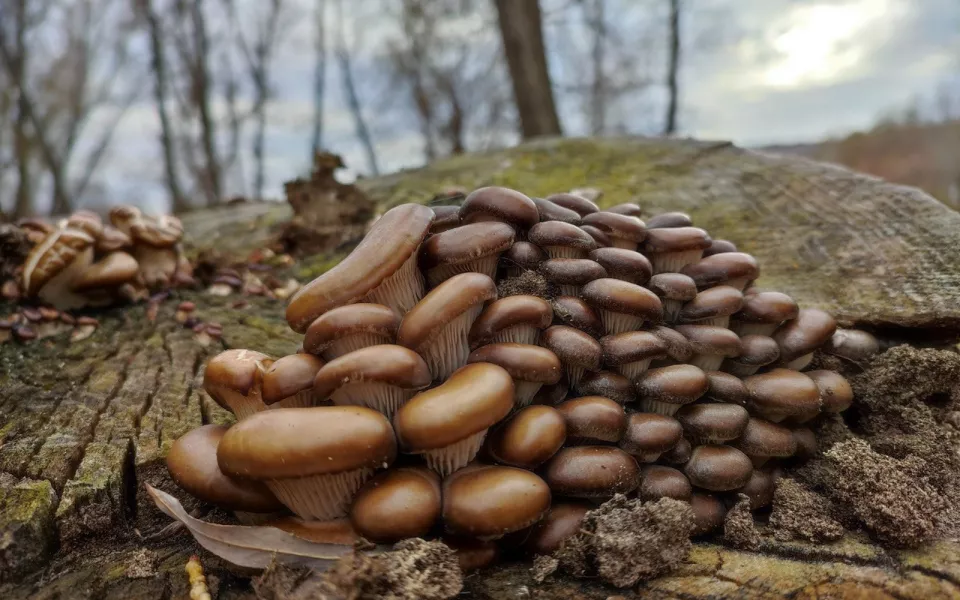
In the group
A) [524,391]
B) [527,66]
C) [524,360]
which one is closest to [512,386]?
[524,360]

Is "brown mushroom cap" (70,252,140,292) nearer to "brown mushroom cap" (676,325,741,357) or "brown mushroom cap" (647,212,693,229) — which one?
"brown mushroom cap" (647,212,693,229)

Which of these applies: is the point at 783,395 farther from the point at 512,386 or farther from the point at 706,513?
the point at 512,386

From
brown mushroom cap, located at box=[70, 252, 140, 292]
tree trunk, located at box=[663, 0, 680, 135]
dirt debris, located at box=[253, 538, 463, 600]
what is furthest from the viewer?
tree trunk, located at box=[663, 0, 680, 135]

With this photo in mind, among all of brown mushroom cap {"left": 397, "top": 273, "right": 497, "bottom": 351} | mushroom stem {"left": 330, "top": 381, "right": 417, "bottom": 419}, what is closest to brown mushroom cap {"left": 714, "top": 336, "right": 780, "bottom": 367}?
brown mushroom cap {"left": 397, "top": 273, "right": 497, "bottom": 351}

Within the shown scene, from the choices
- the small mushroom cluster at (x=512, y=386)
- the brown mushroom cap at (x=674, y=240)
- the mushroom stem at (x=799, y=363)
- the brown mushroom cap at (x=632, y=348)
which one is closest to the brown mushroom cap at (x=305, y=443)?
the small mushroom cluster at (x=512, y=386)

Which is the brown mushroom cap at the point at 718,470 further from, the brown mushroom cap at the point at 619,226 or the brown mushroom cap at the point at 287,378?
the brown mushroom cap at the point at 287,378

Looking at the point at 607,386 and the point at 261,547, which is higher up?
the point at 607,386

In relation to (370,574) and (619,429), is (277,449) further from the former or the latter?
(619,429)
